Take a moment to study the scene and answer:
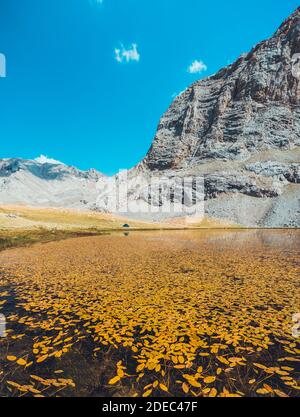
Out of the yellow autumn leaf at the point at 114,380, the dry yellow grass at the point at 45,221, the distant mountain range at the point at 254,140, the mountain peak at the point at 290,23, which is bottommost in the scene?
the yellow autumn leaf at the point at 114,380

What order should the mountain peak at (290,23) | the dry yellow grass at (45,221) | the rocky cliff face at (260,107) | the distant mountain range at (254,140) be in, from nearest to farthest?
the dry yellow grass at (45,221) < the distant mountain range at (254,140) < the rocky cliff face at (260,107) < the mountain peak at (290,23)

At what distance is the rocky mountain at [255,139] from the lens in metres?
144

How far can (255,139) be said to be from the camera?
569 ft

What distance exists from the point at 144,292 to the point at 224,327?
5.62 metres

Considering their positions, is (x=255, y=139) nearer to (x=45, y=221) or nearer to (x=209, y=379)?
(x=45, y=221)

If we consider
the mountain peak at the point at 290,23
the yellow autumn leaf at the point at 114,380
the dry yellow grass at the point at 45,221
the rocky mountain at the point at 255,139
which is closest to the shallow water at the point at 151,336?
the yellow autumn leaf at the point at 114,380

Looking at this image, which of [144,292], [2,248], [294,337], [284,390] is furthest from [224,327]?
[2,248]

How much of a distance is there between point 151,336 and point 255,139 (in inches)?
7446

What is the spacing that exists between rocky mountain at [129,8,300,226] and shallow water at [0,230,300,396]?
125 meters

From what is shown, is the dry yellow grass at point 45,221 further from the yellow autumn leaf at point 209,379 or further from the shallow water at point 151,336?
the yellow autumn leaf at point 209,379

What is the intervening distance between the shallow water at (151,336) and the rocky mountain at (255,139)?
124857 millimetres

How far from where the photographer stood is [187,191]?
161875 millimetres
